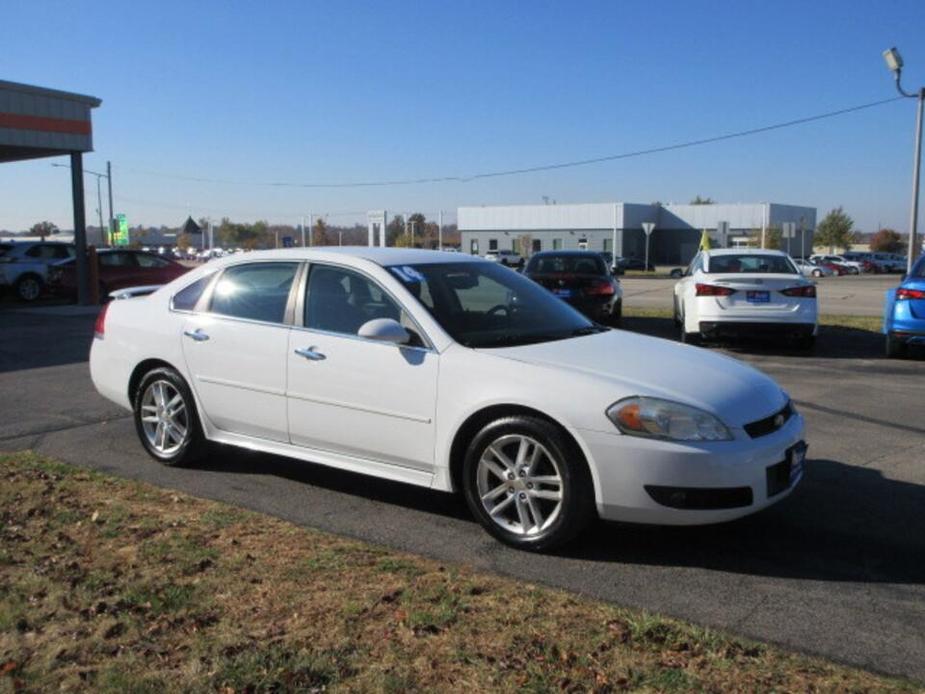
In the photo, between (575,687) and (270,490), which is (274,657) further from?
(270,490)

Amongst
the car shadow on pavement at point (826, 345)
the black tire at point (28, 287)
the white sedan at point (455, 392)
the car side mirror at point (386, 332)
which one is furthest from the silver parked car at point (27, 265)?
the car side mirror at point (386, 332)

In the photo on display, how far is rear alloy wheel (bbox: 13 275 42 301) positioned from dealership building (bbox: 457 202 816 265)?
5442cm

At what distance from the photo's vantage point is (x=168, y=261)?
22703 millimetres

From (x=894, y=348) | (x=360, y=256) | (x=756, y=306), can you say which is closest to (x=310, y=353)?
(x=360, y=256)

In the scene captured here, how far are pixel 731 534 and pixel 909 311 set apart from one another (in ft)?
26.2

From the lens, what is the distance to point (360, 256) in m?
5.41

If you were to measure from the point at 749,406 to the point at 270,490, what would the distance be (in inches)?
115

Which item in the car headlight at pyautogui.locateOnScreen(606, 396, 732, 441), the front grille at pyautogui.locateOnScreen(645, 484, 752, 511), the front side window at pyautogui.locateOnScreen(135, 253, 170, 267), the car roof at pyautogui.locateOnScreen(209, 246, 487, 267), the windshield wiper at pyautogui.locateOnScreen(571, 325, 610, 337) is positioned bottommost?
the front grille at pyautogui.locateOnScreen(645, 484, 752, 511)

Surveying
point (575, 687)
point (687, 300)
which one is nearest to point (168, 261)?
point (687, 300)

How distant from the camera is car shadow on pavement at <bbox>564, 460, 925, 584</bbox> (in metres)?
4.20

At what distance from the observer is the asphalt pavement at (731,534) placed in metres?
3.64

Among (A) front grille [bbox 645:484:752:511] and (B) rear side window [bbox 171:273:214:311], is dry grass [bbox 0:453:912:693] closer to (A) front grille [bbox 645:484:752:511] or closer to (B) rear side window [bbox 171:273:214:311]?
(A) front grille [bbox 645:484:752:511]

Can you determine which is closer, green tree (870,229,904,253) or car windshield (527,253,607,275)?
car windshield (527,253,607,275)

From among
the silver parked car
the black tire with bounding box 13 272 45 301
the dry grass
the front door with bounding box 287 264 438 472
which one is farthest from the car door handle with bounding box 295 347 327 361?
the black tire with bounding box 13 272 45 301
